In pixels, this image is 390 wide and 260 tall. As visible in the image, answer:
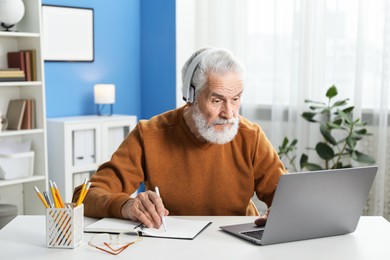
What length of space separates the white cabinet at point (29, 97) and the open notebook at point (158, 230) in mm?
2474

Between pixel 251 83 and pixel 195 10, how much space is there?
822 millimetres

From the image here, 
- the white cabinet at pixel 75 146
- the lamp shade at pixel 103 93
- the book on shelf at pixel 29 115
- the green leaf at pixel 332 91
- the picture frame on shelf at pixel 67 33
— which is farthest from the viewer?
the lamp shade at pixel 103 93

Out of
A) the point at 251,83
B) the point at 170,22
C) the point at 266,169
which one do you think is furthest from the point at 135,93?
the point at 266,169

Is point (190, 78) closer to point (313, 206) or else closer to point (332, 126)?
point (313, 206)

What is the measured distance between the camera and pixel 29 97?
447cm

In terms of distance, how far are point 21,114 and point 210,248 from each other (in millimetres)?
2953

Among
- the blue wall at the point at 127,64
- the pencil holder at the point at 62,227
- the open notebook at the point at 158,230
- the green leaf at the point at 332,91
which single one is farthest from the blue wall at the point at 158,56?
the pencil holder at the point at 62,227

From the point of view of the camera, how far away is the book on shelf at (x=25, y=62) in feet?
14.1

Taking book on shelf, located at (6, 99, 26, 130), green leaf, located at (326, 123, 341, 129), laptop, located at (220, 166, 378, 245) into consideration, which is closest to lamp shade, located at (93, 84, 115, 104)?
book on shelf, located at (6, 99, 26, 130)

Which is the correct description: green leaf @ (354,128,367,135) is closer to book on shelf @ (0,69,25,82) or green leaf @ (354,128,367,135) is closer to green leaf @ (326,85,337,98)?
green leaf @ (326,85,337,98)

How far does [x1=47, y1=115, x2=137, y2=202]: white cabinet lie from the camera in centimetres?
452

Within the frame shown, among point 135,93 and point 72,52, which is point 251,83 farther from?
point 72,52

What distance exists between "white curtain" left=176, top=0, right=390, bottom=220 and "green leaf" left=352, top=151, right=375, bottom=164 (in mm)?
228

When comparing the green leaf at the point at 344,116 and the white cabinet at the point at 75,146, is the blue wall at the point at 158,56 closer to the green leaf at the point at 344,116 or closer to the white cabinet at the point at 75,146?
the white cabinet at the point at 75,146
